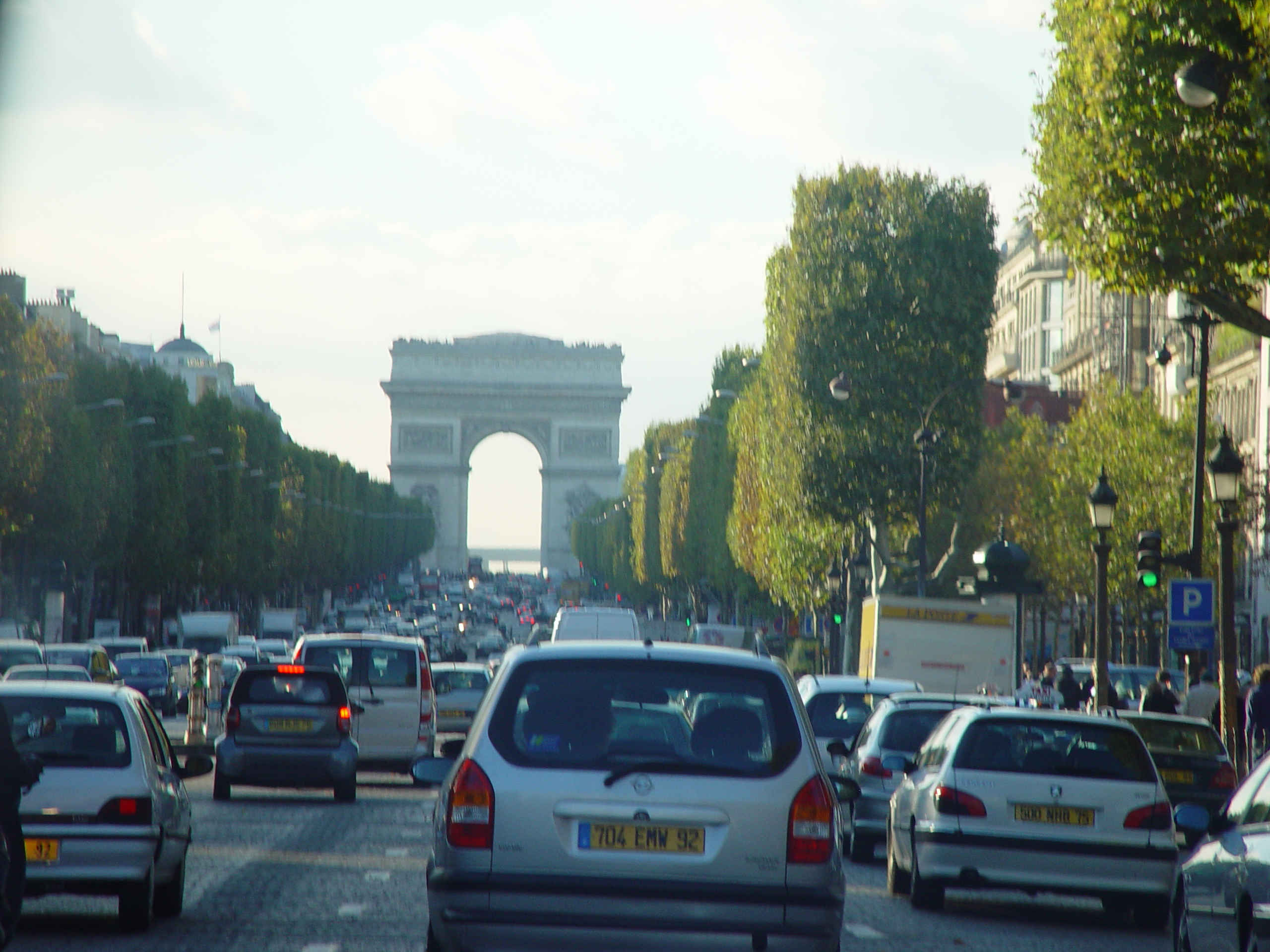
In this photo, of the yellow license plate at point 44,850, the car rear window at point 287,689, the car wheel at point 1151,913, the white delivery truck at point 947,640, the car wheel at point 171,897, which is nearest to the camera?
the yellow license plate at point 44,850

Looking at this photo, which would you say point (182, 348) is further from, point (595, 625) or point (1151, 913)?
point (1151, 913)

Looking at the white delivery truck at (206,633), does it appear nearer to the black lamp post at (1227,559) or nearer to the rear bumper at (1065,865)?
the black lamp post at (1227,559)

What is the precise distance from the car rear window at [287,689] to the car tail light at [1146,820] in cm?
961

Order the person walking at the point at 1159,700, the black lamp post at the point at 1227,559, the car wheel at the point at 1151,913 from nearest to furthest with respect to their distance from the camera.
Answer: the car wheel at the point at 1151,913 → the black lamp post at the point at 1227,559 → the person walking at the point at 1159,700

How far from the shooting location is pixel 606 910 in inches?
298

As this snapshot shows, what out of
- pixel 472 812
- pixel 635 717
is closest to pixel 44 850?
pixel 472 812

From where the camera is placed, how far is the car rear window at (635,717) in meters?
7.74

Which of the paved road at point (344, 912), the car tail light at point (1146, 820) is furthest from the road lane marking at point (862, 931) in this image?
the car tail light at point (1146, 820)

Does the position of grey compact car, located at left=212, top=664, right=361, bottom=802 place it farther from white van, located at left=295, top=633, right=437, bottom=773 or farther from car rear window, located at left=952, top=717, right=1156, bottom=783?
car rear window, located at left=952, top=717, right=1156, bottom=783

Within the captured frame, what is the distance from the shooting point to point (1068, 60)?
17.4 metres

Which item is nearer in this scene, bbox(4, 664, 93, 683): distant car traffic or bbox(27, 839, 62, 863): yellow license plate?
bbox(27, 839, 62, 863): yellow license plate

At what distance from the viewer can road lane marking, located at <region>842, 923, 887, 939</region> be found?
1131cm

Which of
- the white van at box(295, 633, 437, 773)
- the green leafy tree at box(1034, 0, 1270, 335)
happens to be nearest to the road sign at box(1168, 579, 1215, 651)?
the green leafy tree at box(1034, 0, 1270, 335)

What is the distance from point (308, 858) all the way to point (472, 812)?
7.37 m
